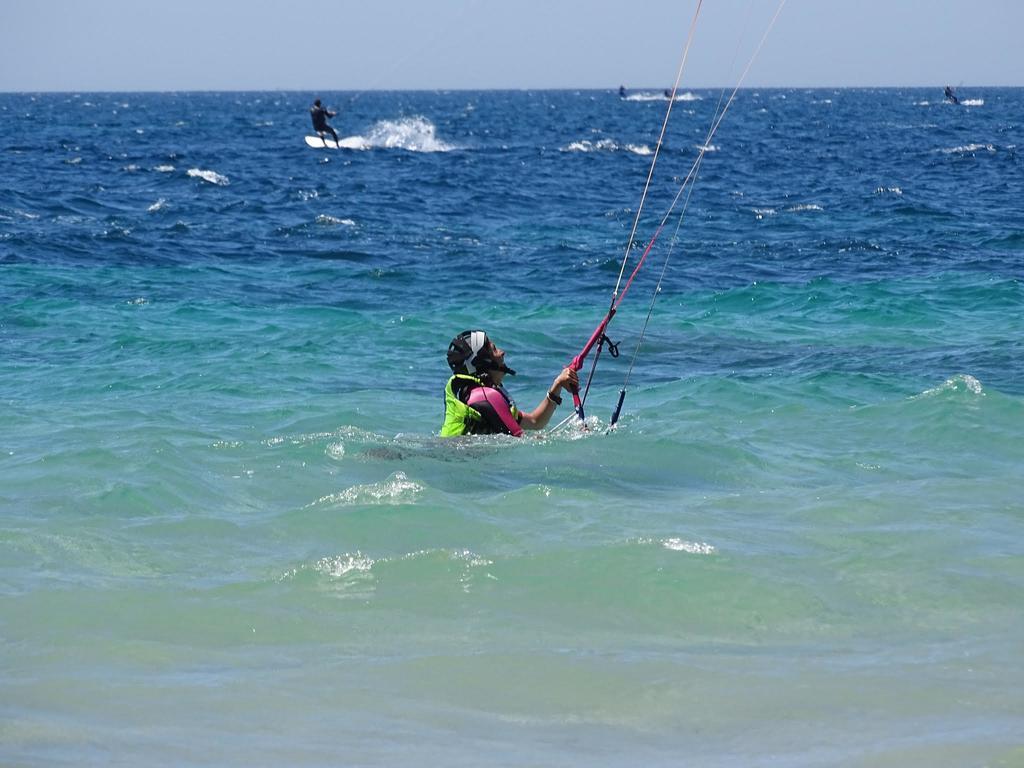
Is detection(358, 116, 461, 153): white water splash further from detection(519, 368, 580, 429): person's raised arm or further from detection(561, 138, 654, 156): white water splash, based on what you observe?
detection(519, 368, 580, 429): person's raised arm

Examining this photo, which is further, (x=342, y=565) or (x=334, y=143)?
(x=334, y=143)

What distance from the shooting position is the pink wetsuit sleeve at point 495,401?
8.16 m

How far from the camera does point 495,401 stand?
8164 millimetres

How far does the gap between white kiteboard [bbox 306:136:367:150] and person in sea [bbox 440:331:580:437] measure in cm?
3856

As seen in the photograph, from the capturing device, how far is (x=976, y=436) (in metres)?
9.40

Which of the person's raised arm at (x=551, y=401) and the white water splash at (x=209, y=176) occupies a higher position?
the person's raised arm at (x=551, y=401)

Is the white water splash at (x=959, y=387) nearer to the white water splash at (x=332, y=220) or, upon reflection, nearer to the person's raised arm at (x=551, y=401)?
the person's raised arm at (x=551, y=401)

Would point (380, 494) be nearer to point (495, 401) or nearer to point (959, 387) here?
point (495, 401)

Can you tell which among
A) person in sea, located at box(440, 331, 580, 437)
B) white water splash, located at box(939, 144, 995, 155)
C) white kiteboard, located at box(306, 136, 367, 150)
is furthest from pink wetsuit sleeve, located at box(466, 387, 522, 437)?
white kiteboard, located at box(306, 136, 367, 150)

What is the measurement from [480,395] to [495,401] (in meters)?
0.10

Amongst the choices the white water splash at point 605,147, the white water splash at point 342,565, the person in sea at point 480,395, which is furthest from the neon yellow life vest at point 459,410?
the white water splash at point 605,147

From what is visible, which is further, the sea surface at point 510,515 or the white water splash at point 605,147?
the white water splash at point 605,147

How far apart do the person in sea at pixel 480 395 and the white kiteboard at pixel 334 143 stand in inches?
1518

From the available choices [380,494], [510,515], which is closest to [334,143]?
[380,494]
